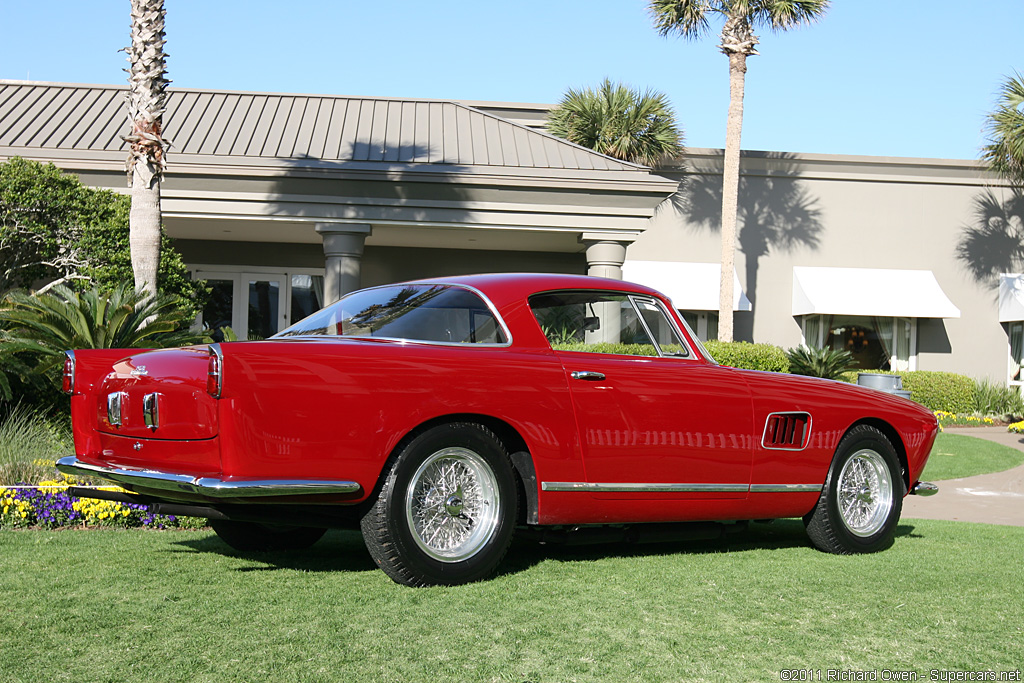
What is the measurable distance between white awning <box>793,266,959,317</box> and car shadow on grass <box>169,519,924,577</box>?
16.9 metres

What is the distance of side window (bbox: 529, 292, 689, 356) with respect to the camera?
534 cm

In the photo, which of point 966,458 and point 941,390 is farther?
point 941,390

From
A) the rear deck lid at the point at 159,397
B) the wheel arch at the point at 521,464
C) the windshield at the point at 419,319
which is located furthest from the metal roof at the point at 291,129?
the wheel arch at the point at 521,464

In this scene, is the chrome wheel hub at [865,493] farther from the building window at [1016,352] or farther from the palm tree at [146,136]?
the building window at [1016,352]

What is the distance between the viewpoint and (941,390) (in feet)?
71.9

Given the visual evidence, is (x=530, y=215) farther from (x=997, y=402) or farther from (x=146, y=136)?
(x=997, y=402)

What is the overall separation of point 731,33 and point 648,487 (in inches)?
739

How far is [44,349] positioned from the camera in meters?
9.19

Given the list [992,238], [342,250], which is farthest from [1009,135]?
[342,250]

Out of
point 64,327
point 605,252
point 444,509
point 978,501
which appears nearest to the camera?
point 444,509

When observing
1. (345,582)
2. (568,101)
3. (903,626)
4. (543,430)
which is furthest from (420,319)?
(568,101)

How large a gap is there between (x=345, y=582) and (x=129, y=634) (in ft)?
3.71

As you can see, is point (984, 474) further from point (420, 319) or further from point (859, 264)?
point (859, 264)

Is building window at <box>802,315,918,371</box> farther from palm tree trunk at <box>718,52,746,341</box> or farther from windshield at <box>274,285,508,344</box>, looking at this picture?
windshield at <box>274,285,508,344</box>
